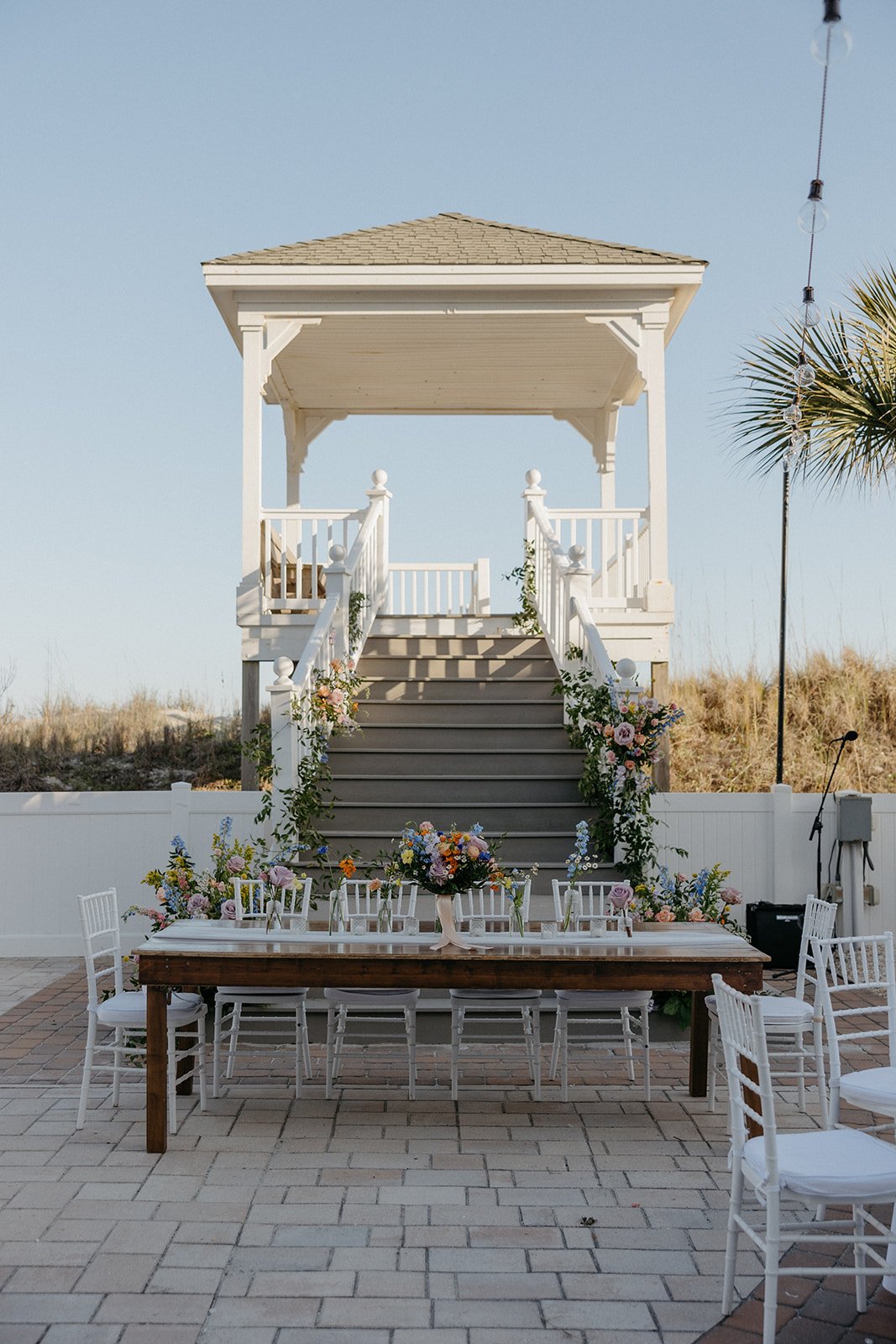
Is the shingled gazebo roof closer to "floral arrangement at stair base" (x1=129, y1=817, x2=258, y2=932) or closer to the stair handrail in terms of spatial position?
the stair handrail

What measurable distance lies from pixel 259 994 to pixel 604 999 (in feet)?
5.33

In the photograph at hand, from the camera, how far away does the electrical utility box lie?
9.01m

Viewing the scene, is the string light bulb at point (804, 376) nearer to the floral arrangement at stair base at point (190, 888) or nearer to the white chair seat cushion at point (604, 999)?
the white chair seat cushion at point (604, 999)

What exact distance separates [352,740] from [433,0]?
9.43 m

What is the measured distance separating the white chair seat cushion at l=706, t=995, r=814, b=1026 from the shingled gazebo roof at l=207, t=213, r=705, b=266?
627cm

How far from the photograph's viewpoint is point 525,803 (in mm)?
8219

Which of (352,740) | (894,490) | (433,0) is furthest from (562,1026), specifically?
(433,0)

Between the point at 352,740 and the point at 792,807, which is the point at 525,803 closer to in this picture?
the point at 352,740

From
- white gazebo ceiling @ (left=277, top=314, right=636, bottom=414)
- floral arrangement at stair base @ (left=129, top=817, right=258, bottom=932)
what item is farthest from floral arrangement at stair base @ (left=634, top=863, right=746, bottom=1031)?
white gazebo ceiling @ (left=277, top=314, right=636, bottom=414)

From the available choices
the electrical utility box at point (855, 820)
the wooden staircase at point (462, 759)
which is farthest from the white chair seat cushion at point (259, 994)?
the electrical utility box at point (855, 820)

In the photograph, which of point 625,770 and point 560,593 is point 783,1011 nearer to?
point 625,770

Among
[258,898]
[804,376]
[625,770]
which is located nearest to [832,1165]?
[258,898]

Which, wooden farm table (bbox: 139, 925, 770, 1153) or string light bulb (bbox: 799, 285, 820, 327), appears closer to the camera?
wooden farm table (bbox: 139, 925, 770, 1153)

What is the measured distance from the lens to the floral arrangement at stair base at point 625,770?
7.16 m
